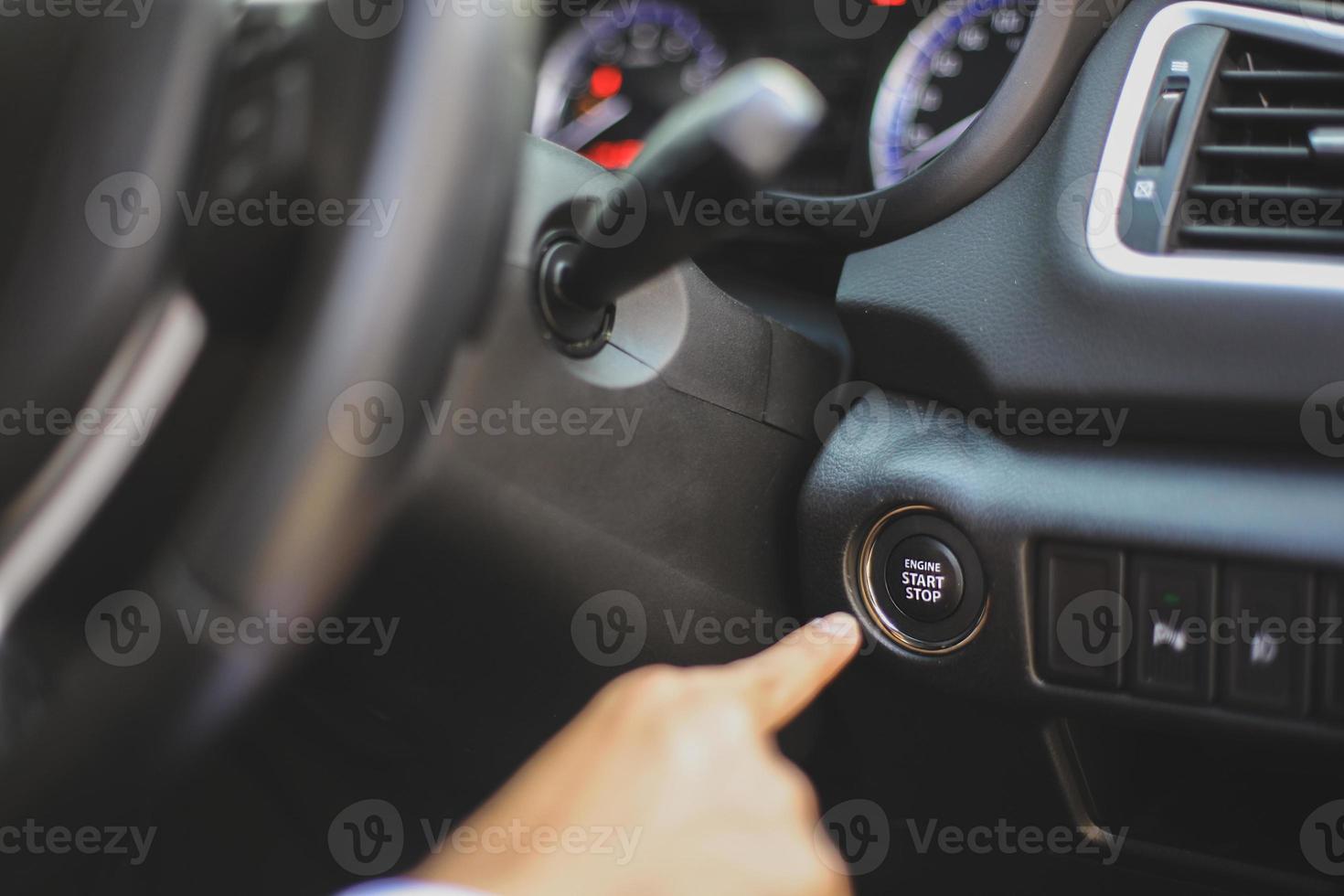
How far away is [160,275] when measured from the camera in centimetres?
54

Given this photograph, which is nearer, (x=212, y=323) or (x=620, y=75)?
(x=212, y=323)

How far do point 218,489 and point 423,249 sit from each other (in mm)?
129

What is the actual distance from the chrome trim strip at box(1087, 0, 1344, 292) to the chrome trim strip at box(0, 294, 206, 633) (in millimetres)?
549

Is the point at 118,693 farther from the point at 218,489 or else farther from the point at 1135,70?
the point at 1135,70

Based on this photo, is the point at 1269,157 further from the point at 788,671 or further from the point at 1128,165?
the point at 788,671

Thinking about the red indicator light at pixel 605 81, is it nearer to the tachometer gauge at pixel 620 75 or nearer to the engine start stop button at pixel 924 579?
the tachometer gauge at pixel 620 75

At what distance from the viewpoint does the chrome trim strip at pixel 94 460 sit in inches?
20.5

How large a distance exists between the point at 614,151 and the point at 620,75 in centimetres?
11

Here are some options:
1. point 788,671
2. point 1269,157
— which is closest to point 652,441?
point 788,671

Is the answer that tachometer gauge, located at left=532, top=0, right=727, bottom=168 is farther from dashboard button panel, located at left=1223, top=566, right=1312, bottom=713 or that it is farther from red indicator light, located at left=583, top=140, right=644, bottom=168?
dashboard button panel, located at left=1223, top=566, right=1312, bottom=713

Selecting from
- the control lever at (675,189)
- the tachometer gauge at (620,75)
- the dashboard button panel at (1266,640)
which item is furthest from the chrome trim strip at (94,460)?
the tachometer gauge at (620,75)

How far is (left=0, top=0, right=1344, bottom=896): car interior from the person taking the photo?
0.51 meters

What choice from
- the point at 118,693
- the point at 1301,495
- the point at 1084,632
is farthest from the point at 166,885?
the point at 1301,495

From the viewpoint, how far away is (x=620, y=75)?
1.75 meters
